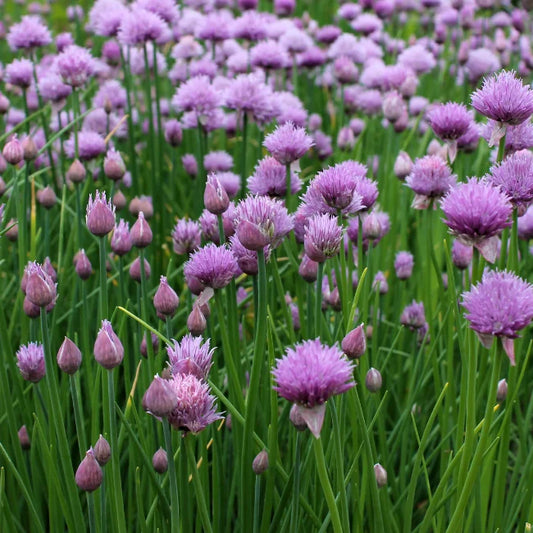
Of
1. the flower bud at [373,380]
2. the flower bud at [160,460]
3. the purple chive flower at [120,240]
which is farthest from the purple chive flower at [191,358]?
the purple chive flower at [120,240]

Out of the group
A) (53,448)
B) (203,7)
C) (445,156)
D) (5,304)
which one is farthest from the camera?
(203,7)

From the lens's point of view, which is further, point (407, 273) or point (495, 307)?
point (407, 273)

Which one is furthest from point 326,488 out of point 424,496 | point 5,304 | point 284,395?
point 5,304

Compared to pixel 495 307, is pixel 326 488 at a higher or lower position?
lower

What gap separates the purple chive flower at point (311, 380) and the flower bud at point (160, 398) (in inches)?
5.9

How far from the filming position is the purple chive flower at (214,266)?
1137mm

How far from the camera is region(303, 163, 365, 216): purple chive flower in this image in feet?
3.95

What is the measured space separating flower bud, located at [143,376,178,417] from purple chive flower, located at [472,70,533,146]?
0.66m

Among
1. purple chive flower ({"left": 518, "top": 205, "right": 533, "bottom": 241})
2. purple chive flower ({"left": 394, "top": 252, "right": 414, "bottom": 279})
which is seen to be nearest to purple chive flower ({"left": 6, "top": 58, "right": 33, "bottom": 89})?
purple chive flower ({"left": 394, "top": 252, "right": 414, "bottom": 279})

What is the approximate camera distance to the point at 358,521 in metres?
1.14

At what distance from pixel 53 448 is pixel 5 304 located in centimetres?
94

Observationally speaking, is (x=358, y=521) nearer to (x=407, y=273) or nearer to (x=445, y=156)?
(x=407, y=273)

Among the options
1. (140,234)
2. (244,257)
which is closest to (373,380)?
(244,257)

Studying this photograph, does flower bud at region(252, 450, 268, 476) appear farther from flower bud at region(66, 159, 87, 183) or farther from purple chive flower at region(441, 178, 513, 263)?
flower bud at region(66, 159, 87, 183)
